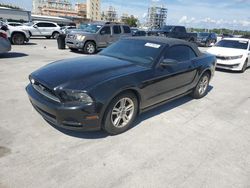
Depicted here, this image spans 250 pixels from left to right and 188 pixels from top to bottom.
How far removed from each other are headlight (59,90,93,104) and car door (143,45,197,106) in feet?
3.76

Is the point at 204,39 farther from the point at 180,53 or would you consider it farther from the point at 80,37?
the point at 180,53

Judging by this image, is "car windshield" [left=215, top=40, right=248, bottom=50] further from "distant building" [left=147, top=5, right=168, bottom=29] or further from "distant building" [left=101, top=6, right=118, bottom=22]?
"distant building" [left=101, top=6, right=118, bottom=22]

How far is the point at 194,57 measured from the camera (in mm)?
5156

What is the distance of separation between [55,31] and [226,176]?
22061mm

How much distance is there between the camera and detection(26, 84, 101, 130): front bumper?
2957 millimetres

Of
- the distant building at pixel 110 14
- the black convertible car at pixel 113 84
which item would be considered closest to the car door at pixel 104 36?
the black convertible car at pixel 113 84

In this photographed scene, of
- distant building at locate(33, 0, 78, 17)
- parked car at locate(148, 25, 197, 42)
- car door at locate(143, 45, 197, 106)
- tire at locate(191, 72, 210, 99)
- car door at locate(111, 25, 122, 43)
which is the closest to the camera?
car door at locate(143, 45, 197, 106)

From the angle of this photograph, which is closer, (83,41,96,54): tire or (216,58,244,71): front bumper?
(216,58,244,71): front bumper

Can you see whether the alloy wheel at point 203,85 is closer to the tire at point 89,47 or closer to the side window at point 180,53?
the side window at point 180,53

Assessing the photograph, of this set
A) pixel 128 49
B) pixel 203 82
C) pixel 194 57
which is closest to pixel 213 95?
pixel 203 82

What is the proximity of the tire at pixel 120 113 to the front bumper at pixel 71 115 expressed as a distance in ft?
0.69

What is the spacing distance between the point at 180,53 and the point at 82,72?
93.1 inches

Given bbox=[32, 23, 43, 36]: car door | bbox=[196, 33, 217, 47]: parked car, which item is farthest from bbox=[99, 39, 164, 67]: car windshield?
bbox=[196, 33, 217, 47]: parked car

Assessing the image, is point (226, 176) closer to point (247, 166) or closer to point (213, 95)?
point (247, 166)
